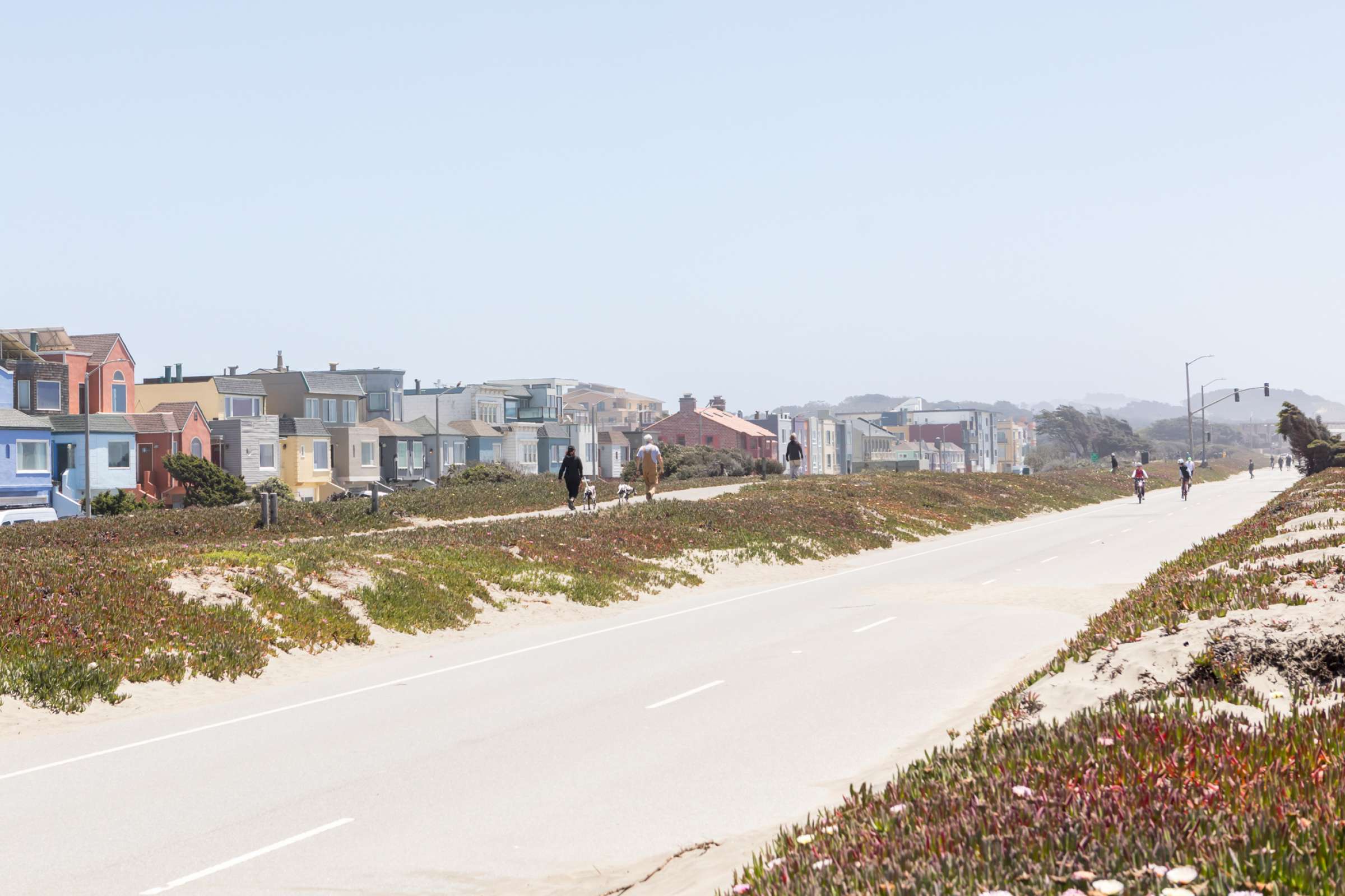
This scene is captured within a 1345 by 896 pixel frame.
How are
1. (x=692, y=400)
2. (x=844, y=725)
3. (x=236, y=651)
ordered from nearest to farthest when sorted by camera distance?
(x=844, y=725)
(x=236, y=651)
(x=692, y=400)

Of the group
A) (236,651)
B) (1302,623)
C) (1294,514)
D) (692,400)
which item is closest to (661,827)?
(1302,623)

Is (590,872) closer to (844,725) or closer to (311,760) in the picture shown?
(311,760)

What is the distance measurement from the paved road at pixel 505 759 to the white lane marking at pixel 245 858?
0.07ft

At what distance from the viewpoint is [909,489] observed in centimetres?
5981

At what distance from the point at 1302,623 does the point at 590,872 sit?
6.79m

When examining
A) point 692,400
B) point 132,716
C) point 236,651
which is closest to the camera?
point 132,716

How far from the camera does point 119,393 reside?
3118 inches

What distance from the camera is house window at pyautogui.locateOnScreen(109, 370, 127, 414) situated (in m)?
78.4

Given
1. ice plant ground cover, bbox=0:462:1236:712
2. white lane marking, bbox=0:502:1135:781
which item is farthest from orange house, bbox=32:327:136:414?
white lane marking, bbox=0:502:1135:781

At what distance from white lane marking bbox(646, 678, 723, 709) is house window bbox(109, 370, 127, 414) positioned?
7200 centimetres

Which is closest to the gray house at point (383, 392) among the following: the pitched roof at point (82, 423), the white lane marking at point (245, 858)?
the pitched roof at point (82, 423)

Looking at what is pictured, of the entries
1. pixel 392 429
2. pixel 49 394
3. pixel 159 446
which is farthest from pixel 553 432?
pixel 49 394

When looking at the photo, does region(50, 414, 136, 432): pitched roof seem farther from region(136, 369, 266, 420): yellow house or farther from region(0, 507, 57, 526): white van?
region(0, 507, 57, 526): white van

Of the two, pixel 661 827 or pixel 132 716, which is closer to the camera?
pixel 661 827
